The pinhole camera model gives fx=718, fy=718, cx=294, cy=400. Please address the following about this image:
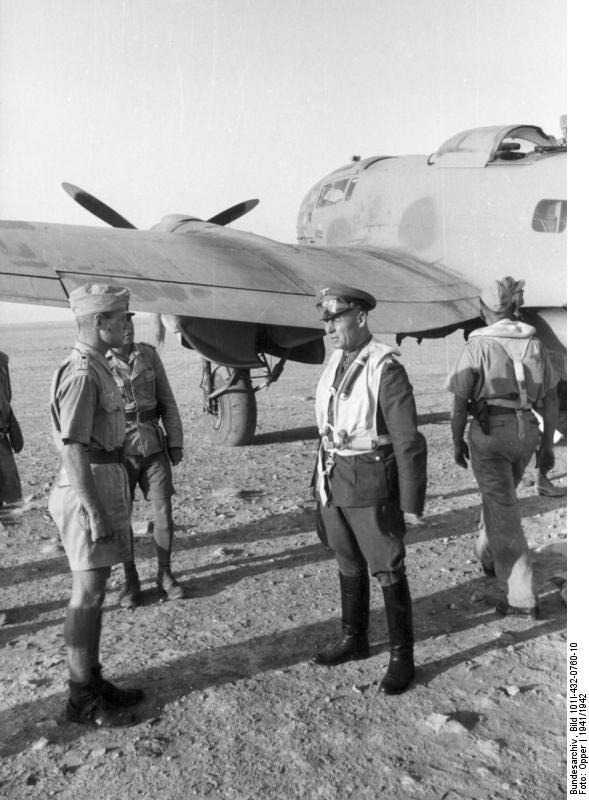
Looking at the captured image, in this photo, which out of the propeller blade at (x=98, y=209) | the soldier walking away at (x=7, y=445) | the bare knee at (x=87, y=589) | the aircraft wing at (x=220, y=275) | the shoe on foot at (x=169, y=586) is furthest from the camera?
the propeller blade at (x=98, y=209)

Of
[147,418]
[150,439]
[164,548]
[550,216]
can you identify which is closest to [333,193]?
[550,216]

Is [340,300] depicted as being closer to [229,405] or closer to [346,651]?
[346,651]

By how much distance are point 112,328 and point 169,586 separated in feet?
7.26

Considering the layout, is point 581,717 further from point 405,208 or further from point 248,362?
point 405,208

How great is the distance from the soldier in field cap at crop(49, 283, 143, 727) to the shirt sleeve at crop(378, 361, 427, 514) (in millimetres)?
1409

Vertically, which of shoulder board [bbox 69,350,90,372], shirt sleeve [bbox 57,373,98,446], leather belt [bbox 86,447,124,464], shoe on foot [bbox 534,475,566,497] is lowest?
shoe on foot [bbox 534,475,566,497]

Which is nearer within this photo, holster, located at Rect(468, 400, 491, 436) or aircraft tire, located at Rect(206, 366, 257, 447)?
holster, located at Rect(468, 400, 491, 436)

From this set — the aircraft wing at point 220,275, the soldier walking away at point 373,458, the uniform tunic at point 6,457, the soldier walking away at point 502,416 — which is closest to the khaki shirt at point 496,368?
the soldier walking away at point 502,416

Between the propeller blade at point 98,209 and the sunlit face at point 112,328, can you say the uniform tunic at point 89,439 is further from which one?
the propeller blade at point 98,209

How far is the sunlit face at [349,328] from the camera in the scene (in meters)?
3.93

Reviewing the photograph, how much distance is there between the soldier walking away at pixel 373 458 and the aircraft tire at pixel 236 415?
560cm

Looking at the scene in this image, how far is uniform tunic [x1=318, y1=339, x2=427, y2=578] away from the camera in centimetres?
373

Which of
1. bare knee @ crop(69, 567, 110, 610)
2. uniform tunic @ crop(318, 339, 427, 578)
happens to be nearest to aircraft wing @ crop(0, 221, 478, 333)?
uniform tunic @ crop(318, 339, 427, 578)

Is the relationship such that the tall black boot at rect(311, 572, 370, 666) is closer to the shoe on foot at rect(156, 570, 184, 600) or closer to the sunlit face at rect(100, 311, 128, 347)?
the shoe on foot at rect(156, 570, 184, 600)
